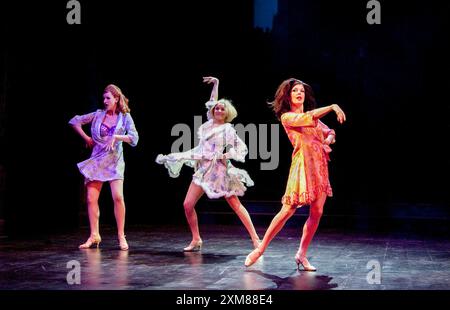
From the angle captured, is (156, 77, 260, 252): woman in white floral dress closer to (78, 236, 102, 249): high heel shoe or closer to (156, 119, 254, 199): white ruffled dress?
(156, 119, 254, 199): white ruffled dress

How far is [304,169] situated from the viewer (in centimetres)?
418

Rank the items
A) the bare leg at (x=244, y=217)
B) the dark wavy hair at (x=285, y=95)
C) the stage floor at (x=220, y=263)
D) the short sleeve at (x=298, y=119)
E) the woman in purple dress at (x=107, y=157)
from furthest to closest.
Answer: the woman in purple dress at (x=107, y=157), the bare leg at (x=244, y=217), the dark wavy hair at (x=285, y=95), the short sleeve at (x=298, y=119), the stage floor at (x=220, y=263)

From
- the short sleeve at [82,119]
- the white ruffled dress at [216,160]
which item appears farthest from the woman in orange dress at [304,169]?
the short sleeve at [82,119]

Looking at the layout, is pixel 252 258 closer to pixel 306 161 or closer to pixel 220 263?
pixel 220 263

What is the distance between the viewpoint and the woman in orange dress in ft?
13.5

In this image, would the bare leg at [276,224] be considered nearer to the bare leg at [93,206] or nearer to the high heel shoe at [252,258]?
the high heel shoe at [252,258]

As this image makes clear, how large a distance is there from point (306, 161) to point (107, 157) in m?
2.06

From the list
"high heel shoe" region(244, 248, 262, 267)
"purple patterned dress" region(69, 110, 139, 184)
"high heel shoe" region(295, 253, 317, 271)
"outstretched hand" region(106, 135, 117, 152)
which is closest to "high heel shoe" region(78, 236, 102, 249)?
"purple patterned dress" region(69, 110, 139, 184)

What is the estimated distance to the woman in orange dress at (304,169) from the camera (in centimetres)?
412

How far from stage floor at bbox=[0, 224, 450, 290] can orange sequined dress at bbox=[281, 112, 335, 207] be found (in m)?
0.54

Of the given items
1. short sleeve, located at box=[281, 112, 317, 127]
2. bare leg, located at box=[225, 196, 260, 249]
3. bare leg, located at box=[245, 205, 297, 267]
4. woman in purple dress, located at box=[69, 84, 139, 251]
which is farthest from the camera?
woman in purple dress, located at box=[69, 84, 139, 251]
